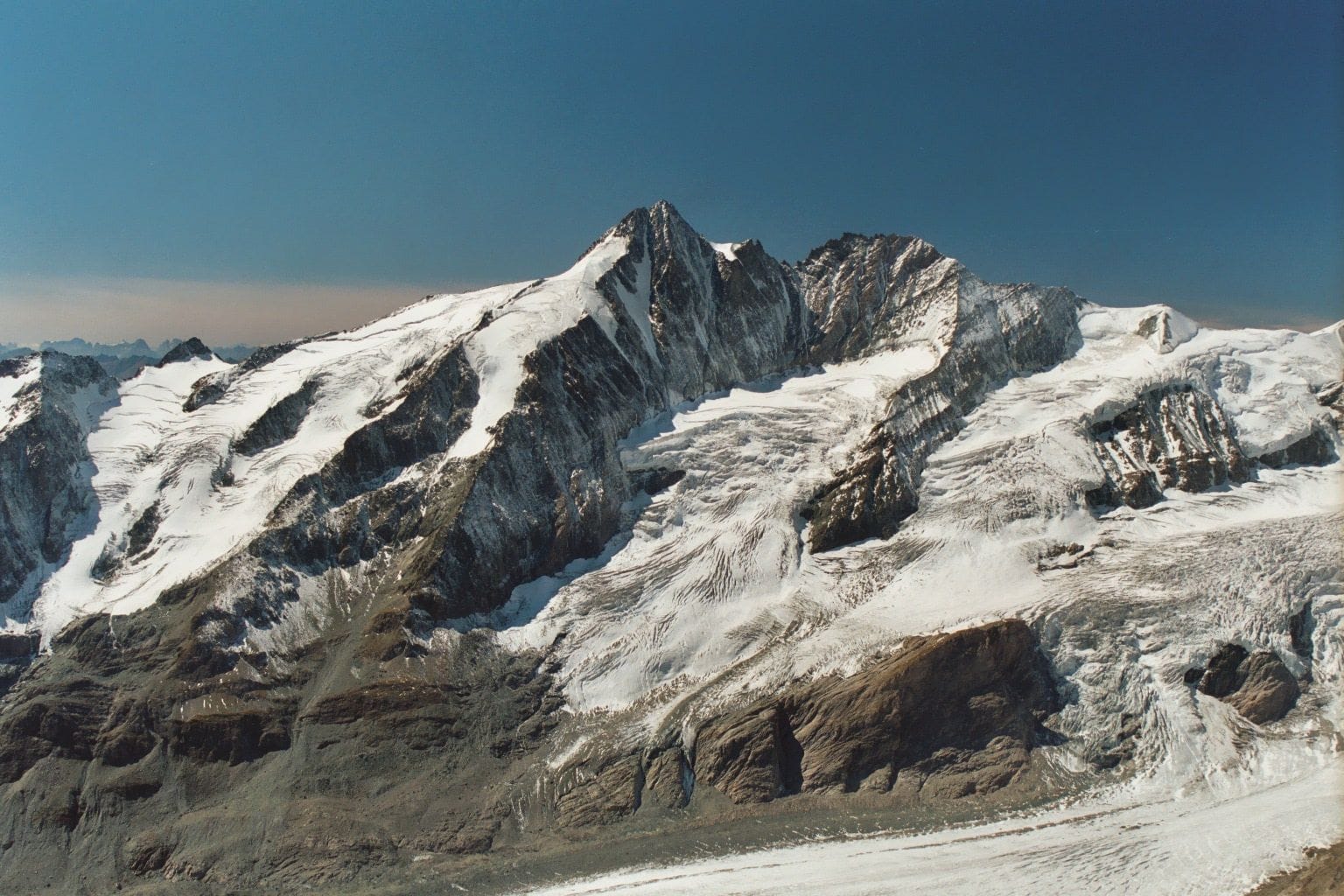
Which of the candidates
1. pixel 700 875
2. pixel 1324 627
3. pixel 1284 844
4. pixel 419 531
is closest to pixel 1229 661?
pixel 1324 627

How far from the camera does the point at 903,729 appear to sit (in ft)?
169

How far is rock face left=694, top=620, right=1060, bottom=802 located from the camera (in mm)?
50750

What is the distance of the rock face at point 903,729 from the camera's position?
5075cm

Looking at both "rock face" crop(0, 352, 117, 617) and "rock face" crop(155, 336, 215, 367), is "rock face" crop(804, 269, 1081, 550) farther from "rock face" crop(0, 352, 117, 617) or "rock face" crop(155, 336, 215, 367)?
"rock face" crop(155, 336, 215, 367)

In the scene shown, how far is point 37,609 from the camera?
64.0 metres

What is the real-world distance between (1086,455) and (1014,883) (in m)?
42.2

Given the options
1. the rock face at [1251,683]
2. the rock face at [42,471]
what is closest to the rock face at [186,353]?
the rock face at [42,471]

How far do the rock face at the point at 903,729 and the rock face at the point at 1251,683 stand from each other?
35.4 ft

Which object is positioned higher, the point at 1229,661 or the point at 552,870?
the point at 1229,661

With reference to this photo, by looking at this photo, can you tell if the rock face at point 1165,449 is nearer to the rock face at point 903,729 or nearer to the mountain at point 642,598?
the mountain at point 642,598

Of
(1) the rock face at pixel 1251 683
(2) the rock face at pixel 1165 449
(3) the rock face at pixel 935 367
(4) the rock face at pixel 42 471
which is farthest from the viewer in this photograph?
(3) the rock face at pixel 935 367

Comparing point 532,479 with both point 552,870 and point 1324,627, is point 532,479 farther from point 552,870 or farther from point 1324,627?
point 1324,627

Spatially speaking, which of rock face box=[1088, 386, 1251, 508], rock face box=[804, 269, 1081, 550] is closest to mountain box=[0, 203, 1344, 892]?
rock face box=[1088, 386, 1251, 508]

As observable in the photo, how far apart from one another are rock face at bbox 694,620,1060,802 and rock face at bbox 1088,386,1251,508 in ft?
77.4
